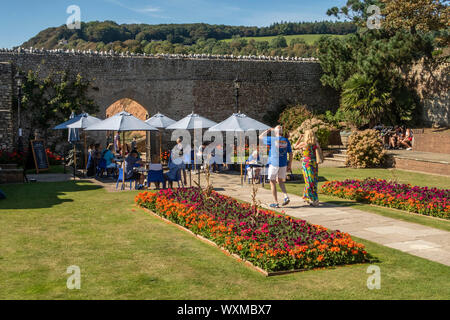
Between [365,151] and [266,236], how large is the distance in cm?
1156

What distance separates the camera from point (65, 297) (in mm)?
5145

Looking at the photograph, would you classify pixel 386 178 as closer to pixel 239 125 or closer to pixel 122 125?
pixel 239 125

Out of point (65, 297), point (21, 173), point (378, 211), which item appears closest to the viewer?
point (65, 297)

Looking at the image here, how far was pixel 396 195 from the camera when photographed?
1050 centimetres

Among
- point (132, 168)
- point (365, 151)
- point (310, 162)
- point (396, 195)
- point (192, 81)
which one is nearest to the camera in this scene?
point (310, 162)

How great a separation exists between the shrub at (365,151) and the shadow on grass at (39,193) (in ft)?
29.8

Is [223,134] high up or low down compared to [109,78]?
down

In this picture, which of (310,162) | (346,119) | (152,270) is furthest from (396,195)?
(346,119)

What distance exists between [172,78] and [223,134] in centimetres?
399

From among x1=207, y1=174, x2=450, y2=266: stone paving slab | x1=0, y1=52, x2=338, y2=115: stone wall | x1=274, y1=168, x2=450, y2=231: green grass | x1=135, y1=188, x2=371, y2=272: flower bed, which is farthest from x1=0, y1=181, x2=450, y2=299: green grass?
x1=0, y1=52, x2=338, y2=115: stone wall

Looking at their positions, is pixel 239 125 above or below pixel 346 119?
below
